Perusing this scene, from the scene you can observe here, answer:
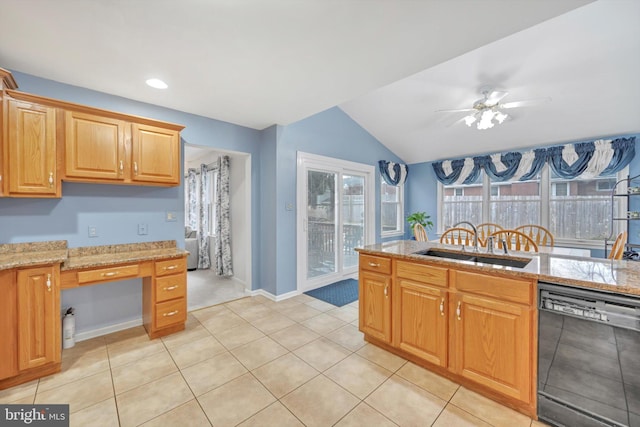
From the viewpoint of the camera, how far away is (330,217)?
4.58 metres

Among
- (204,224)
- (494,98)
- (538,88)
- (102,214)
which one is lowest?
(204,224)

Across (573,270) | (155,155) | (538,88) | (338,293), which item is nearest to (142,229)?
(155,155)

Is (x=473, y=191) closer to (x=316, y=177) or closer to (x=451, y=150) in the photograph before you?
(x=451, y=150)

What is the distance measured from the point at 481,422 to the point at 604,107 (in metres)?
4.51

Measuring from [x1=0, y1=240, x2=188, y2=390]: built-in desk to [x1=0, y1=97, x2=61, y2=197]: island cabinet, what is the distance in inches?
Result: 23.2

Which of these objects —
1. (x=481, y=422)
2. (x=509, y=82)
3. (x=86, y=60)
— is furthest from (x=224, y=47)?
(x=509, y=82)

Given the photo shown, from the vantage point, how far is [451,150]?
547 centimetres

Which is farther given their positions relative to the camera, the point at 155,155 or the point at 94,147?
the point at 155,155

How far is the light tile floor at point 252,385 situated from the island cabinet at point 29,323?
5.3 inches

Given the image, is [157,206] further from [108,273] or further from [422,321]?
[422,321]

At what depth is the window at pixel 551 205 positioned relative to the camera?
4.22 metres

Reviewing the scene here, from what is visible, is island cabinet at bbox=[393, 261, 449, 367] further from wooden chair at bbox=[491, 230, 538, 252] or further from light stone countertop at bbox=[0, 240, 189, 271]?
light stone countertop at bbox=[0, 240, 189, 271]

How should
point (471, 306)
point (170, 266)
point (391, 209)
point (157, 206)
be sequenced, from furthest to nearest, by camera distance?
point (391, 209), point (157, 206), point (170, 266), point (471, 306)

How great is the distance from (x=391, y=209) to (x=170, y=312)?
4.92 metres
